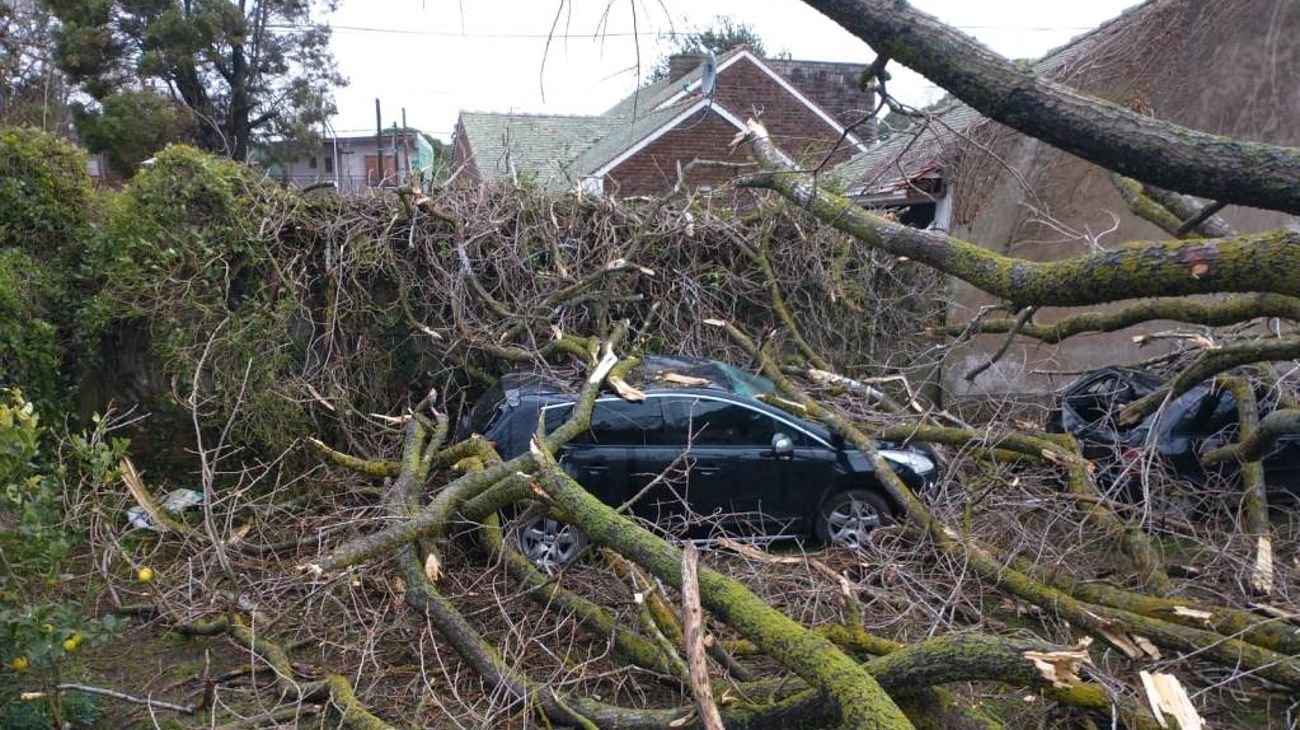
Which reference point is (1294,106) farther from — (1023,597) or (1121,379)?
(1023,597)

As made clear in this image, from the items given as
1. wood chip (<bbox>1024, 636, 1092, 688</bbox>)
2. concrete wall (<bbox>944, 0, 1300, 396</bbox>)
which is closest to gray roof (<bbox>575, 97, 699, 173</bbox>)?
concrete wall (<bbox>944, 0, 1300, 396</bbox>)

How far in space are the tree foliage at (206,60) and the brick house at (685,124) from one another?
16.6ft

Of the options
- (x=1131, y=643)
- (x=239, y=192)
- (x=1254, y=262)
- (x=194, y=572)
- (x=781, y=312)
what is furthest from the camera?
(x=781, y=312)

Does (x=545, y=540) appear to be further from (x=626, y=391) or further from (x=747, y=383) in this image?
(x=747, y=383)

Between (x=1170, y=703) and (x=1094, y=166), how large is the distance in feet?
34.4

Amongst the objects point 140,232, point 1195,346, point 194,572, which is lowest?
point 194,572

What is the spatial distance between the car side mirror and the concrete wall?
5024mm

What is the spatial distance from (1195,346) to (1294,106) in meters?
6.00

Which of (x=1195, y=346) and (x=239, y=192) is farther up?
(x=239, y=192)

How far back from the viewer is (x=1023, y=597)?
16.5ft

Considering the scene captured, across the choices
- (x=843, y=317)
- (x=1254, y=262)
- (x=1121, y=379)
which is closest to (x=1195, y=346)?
(x=1121, y=379)

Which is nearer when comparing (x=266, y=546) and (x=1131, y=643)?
(x=1131, y=643)

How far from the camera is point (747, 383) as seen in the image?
7836 millimetres

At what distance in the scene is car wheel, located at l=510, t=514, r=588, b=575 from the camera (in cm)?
596
